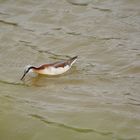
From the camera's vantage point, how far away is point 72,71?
849cm

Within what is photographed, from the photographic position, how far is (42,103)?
23.4ft

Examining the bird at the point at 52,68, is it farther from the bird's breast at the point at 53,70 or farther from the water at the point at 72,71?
the water at the point at 72,71

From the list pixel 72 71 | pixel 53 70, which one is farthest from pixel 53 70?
pixel 72 71

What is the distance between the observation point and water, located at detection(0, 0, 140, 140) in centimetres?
640

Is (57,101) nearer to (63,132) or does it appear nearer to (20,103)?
(20,103)

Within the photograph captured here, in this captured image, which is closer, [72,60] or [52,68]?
[52,68]

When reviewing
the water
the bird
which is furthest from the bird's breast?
the water

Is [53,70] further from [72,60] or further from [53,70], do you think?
[72,60]

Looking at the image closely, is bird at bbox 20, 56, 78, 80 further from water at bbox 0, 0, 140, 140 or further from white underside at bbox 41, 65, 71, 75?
water at bbox 0, 0, 140, 140

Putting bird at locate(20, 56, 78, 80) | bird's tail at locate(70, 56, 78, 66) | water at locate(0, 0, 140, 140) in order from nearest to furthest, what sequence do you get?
water at locate(0, 0, 140, 140)
bird at locate(20, 56, 78, 80)
bird's tail at locate(70, 56, 78, 66)

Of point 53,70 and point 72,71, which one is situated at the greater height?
point 53,70

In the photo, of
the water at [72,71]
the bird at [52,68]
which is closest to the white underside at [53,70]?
the bird at [52,68]

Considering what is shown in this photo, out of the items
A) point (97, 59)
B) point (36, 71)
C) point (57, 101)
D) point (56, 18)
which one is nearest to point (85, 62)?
point (97, 59)

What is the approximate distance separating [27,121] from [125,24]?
13.9 ft
